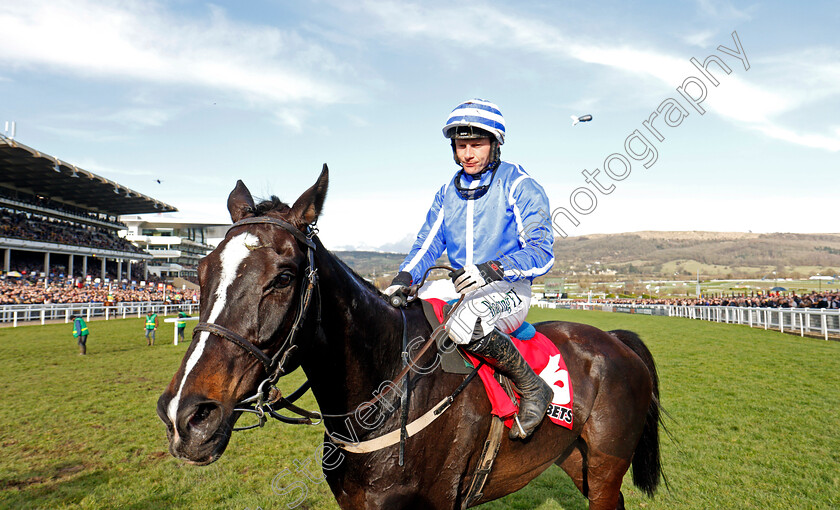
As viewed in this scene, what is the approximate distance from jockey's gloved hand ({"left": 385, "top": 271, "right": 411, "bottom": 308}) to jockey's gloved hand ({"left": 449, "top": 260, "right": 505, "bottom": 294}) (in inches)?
14.2

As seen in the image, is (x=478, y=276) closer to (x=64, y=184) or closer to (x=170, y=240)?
(x=64, y=184)

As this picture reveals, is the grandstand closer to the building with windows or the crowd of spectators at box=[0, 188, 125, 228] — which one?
the crowd of spectators at box=[0, 188, 125, 228]

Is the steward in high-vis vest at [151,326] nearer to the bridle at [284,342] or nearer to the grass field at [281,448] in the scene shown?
the grass field at [281,448]

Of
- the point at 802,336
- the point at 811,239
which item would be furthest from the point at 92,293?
the point at 811,239

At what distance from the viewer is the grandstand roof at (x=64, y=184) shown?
33219mm

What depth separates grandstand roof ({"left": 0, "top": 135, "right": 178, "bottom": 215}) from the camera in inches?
1308

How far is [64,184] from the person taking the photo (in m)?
40.9

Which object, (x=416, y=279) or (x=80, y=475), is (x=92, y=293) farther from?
(x=416, y=279)

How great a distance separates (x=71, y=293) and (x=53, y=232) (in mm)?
15072

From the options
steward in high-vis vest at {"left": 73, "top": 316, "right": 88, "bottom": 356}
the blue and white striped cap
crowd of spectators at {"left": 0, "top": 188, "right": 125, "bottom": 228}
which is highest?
crowd of spectators at {"left": 0, "top": 188, "right": 125, "bottom": 228}

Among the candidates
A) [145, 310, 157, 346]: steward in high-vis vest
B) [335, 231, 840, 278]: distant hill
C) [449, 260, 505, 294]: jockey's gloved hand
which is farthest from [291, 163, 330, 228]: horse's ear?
[335, 231, 840, 278]: distant hill

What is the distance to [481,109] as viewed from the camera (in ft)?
9.25

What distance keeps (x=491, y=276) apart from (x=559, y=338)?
1395 millimetres

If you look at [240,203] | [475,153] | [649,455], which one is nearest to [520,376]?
[475,153]
